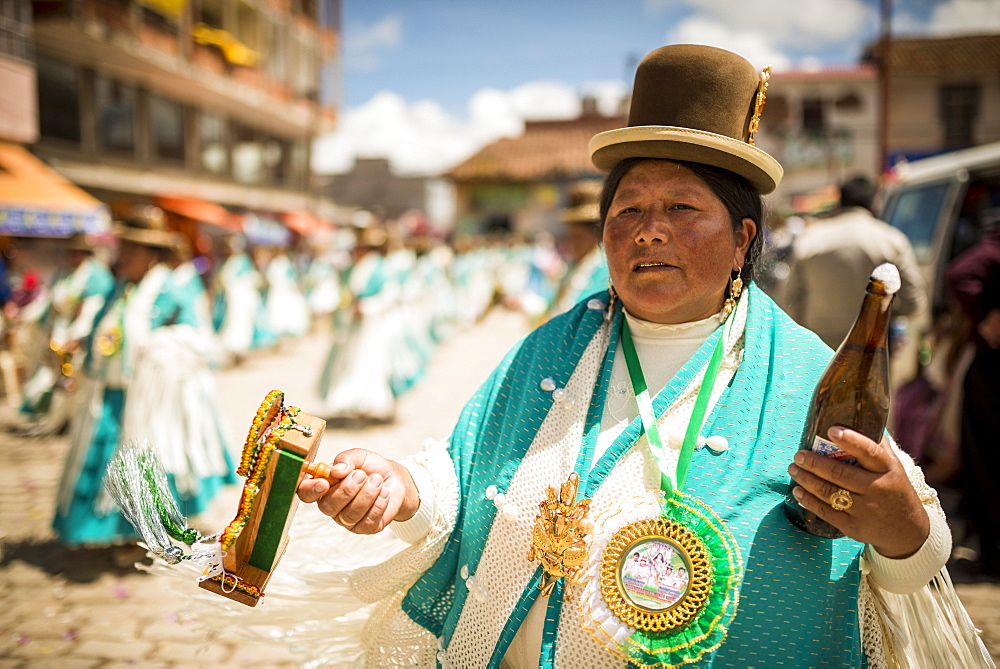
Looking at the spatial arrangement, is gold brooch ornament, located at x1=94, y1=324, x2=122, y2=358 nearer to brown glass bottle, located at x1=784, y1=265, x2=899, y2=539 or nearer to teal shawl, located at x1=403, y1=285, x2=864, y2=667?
teal shawl, located at x1=403, y1=285, x2=864, y2=667

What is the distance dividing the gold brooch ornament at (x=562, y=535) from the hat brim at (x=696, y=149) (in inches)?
30.5

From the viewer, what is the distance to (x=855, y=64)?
28.5 m

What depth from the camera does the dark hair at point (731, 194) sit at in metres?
1.61

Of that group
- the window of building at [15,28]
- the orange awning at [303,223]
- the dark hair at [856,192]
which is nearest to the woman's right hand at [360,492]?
the dark hair at [856,192]

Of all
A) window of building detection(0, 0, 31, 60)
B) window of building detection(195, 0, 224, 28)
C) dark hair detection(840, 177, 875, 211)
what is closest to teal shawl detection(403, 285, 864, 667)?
dark hair detection(840, 177, 875, 211)

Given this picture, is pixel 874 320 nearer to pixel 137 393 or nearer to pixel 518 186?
pixel 137 393

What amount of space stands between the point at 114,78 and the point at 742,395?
1934 cm

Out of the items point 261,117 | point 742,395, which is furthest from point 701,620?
point 261,117

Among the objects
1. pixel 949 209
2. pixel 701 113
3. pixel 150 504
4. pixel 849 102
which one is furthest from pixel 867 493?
pixel 849 102

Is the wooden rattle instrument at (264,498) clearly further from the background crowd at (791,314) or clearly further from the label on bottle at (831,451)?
the background crowd at (791,314)

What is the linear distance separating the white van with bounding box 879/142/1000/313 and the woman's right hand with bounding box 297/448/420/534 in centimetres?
488

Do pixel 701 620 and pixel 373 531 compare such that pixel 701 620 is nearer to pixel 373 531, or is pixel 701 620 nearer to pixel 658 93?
pixel 373 531

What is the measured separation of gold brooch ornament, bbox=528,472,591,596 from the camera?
145cm

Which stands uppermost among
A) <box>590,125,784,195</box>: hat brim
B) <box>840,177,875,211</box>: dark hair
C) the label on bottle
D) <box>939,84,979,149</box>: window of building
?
<box>939,84,979,149</box>: window of building
